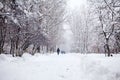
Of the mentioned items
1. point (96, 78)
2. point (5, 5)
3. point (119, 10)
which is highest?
point (5, 5)

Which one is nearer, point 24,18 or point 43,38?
point 24,18

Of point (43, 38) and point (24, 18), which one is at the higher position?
point (24, 18)

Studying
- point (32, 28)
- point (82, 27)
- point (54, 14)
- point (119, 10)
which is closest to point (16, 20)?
point (32, 28)

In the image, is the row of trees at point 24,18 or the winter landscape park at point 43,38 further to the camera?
the row of trees at point 24,18

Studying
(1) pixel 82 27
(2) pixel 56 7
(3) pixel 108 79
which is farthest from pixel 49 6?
(1) pixel 82 27

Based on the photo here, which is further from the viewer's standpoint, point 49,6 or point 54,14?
point 54,14

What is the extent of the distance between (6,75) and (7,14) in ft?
16.3

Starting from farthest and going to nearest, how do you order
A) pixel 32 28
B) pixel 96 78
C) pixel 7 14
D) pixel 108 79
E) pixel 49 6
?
pixel 49 6 → pixel 32 28 → pixel 7 14 → pixel 96 78 → pixel 108 79

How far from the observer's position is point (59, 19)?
95.5ft

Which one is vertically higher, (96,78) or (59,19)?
(59,19)

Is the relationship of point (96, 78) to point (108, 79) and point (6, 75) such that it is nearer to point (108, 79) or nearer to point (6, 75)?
point (108, 79)

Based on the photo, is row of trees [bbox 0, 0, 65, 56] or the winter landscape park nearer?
the winter landscape park

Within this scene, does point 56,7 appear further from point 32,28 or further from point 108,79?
point 108,79

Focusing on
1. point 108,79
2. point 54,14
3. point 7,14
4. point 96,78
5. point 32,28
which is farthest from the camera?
point 54,14
